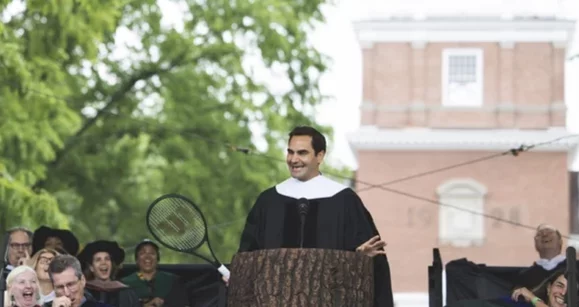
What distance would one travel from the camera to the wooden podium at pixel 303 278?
10453mm

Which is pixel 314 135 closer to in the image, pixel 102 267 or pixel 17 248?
pixel 17 248

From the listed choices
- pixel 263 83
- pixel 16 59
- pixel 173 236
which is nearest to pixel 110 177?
pixel 263 83

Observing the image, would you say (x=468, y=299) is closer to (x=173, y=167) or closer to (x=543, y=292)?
(x=543, y=292)

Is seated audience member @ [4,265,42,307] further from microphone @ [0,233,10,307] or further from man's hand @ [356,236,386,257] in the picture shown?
man's hand @ [356,236,386,257]

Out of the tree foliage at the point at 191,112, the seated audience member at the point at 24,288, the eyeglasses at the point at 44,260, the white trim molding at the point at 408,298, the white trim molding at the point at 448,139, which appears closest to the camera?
the seated audience member at the point at 24,288

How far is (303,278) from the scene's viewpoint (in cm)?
1045

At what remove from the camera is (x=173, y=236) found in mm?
11414

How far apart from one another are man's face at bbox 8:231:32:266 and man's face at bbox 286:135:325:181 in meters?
3.62

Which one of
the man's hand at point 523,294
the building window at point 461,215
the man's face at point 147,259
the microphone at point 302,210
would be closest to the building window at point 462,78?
the building window at point 461,215

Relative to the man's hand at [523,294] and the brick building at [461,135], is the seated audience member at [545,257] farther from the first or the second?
the brick building at [461,135]

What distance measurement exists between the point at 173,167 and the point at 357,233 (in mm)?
17634

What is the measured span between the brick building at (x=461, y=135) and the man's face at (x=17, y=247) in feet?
131

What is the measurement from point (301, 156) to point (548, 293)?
311 centimetres

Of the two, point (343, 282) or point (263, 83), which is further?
point (263, 83)
